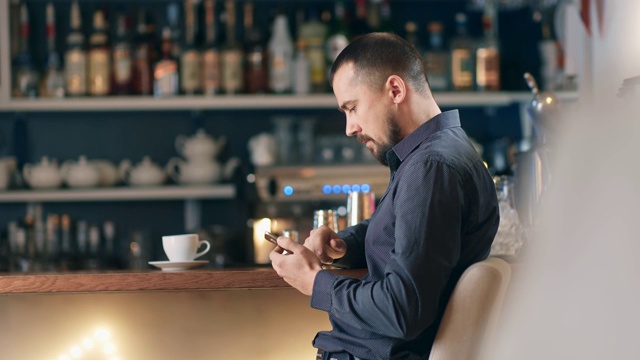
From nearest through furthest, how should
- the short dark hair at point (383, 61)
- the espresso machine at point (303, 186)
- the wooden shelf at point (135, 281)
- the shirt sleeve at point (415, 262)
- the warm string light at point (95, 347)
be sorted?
1. the shirt sleeve at point (415, 262)
2. the short dark hair at point (383, 61)
3. the wooden shelf at point (135, 281)
4. the warm string light at point (95, 347)
5. the espresso machine at point (303, 186)

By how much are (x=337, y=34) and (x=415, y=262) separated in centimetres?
274

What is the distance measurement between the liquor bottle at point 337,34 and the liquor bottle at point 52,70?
1.12 meters

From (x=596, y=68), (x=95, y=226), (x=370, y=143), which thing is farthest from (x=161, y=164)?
(x=370, y=143)

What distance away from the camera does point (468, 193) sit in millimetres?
1211

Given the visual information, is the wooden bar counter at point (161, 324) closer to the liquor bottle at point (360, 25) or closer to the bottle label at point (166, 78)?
the bottle label at point (166, 78)

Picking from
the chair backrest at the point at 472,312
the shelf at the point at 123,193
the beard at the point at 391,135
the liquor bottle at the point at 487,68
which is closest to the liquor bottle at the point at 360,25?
the liquor bottle at the point at 487,68

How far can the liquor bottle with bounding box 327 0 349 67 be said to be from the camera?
12.0 feet

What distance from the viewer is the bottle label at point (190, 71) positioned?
3658 millimetres

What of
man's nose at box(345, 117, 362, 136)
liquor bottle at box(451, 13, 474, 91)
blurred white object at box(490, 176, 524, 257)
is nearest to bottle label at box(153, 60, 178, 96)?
liquor bottle at box(451, 13, 474, 91)

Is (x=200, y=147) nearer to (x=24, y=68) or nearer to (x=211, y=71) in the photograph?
(x=211, y=71)

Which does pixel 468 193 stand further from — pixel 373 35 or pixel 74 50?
pixel 74 50

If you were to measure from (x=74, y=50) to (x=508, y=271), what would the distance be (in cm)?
285

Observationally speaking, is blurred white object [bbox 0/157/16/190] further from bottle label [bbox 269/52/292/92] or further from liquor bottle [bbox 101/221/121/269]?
bottle label [bbox 269/52/292/92]

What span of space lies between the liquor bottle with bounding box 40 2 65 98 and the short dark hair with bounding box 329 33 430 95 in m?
2.50
